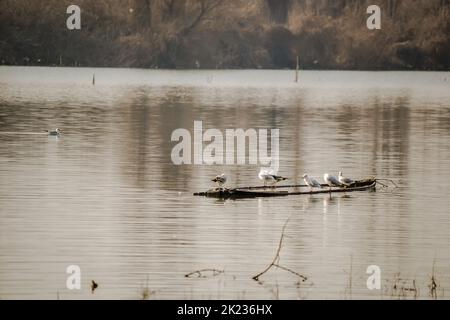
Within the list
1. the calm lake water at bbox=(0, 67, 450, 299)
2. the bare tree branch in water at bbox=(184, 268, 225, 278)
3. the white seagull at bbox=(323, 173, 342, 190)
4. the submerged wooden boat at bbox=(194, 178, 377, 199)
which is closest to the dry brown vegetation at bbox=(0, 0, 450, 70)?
the calm lake water at bbox=(0, 67, 450, 299)

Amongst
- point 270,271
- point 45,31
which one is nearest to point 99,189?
point 270,271

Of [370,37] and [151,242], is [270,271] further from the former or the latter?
[370,37]

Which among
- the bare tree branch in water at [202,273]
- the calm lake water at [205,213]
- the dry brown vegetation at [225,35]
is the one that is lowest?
the bare tree branch in water at [202,273]

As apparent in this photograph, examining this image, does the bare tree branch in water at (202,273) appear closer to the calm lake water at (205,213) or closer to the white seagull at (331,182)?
the calm lake water at (205,213)

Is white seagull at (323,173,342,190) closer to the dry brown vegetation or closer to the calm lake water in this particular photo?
the calm lake water

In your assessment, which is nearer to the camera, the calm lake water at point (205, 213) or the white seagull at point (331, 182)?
the calm lake water at point (205, 213)

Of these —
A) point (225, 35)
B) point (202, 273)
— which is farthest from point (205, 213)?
point (225, 35)

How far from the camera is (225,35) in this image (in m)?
116

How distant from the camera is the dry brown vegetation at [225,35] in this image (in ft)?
361

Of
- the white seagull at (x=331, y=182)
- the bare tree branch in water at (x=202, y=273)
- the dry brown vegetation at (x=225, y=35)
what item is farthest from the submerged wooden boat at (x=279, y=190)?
the dry brown vegetation at (x=225, y=35)

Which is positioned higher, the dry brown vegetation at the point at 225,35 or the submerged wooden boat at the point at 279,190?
the dry brown vegetation at the point at 225,35

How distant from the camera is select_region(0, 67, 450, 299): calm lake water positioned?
1731 cm

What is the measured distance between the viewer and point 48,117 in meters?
48.5

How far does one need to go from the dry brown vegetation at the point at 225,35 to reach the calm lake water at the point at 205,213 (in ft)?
199
